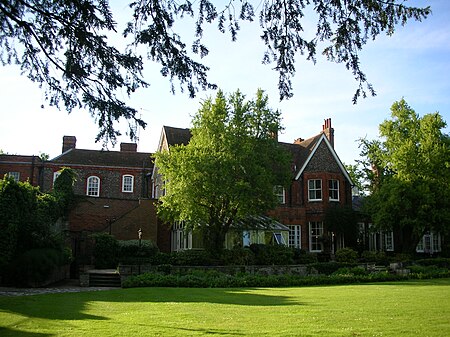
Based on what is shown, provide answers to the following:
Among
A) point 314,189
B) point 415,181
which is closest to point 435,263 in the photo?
point 415,181

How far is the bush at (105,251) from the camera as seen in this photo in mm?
29078

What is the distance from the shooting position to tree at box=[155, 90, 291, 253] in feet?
88.4

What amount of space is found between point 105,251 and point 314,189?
1774 centimetres

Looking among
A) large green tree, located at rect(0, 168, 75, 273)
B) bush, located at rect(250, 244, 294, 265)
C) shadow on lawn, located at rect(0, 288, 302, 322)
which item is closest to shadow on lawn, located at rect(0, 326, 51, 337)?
shadow on lawn, located at rect(0, 288, 302, 322)

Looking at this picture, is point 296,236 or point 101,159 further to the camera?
point 101,159

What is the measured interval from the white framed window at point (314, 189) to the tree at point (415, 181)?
3.86 metres

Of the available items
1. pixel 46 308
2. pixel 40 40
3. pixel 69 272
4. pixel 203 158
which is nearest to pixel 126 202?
pixel 69 272

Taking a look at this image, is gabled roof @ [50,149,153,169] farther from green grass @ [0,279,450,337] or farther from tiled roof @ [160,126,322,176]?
green grass @ [0,279,450,337]

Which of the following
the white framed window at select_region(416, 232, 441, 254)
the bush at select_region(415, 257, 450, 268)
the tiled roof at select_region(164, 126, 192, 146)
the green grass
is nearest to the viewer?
the green grass

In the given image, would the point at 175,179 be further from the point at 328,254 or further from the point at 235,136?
the point at 328,254

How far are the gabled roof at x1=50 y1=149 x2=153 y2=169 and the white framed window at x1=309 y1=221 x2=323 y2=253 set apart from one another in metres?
16.5

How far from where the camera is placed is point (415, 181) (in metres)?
35.6

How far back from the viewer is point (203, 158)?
2698 cm

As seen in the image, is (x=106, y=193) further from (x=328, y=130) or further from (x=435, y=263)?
(x=435, y=263)
